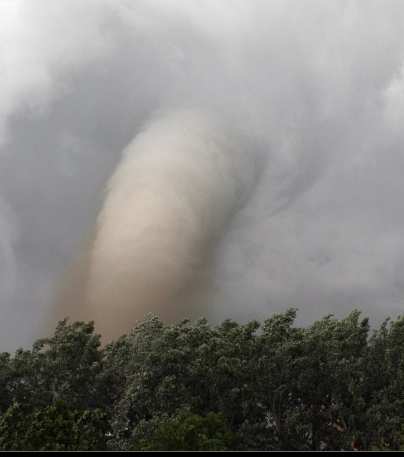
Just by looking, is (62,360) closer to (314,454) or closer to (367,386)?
(367,386)

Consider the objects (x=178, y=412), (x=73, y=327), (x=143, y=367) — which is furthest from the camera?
(x=73, y=327)

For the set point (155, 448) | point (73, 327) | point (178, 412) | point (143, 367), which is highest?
point (73, 327)

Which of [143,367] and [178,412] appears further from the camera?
[143,367]

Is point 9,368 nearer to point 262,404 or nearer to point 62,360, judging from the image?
point 62,360

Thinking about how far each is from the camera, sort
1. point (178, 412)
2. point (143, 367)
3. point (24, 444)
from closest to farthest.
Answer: point (24, 444) < point (178, 412) < point (143, 367)

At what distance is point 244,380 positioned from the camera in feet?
140

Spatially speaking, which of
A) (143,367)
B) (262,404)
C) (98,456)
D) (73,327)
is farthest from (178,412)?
(98,456)

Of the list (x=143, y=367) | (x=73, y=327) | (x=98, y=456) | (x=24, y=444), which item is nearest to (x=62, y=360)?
(x=73, y=327)

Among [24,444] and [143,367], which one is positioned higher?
[143,367]

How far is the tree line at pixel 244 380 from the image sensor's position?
4091cm

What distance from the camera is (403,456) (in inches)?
276

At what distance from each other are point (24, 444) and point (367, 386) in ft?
77.2

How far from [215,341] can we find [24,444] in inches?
637

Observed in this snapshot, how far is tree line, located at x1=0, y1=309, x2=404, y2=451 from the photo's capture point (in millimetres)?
40906
